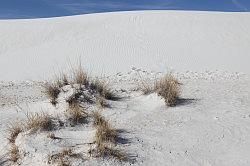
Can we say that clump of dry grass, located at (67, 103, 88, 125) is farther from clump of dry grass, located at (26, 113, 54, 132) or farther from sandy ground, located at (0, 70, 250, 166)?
clump of dry grass, located at (26, 113, 54, 132)

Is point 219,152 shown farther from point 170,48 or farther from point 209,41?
point 209,41

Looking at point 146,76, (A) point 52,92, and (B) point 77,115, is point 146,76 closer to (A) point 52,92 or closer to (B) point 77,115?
(A) point 52,92

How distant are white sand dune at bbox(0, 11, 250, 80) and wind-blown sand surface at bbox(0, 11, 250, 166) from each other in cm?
3

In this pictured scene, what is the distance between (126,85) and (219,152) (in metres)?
4.47

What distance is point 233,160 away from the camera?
17.4ft

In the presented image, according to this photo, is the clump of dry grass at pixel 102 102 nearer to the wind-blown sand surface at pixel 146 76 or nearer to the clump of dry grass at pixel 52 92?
the wind-blown sand surface at pixel 146 76

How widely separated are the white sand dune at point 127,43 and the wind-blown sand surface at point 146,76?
0.03 m

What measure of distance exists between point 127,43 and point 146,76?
18.0 feet

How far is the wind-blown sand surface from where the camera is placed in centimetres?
548

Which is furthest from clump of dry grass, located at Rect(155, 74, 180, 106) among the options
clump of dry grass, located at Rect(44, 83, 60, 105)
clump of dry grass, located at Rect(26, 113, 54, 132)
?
clump of dry grass, located at Rect(26, 113, 54, 132)

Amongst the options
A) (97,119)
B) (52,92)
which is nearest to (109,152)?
(97,119)

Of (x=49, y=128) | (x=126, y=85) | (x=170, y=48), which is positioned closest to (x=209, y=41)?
(x=170, y=48)

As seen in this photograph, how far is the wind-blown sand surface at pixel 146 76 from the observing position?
5484mm

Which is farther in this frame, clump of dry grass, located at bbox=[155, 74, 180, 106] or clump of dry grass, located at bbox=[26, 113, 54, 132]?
clump of dry grass, located at bbox=[155, 74, 180, 106]
